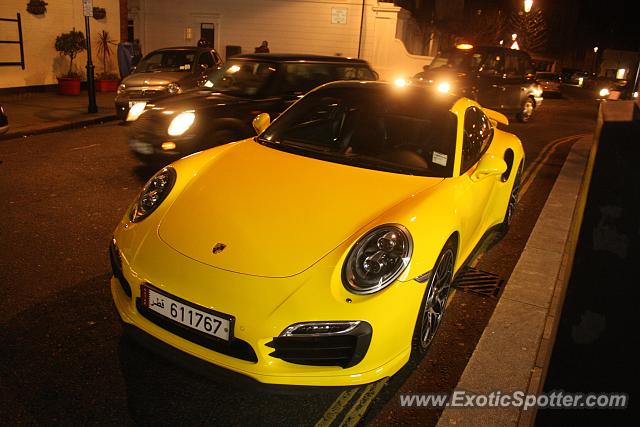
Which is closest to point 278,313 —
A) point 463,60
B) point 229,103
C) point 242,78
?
point 229,103

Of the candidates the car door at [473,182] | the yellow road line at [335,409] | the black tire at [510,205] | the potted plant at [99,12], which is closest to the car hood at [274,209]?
the car door at [473,182]

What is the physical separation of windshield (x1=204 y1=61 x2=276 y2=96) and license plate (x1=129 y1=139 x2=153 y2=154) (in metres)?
1.33

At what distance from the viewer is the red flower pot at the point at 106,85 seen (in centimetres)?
1684

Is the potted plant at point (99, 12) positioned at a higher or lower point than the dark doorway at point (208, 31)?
higher

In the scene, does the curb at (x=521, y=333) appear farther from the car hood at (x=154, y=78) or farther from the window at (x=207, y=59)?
the window at (x=207, y=59)

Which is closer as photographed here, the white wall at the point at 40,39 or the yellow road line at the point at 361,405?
the yellow road line at the point at 361,405

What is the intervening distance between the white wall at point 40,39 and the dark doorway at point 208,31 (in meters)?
8.06

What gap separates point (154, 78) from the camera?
1127cm

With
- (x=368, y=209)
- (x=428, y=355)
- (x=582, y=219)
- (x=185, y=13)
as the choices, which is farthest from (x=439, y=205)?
(x=185, y=13)

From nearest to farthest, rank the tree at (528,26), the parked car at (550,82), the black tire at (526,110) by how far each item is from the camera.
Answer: the black tire at (526,110)
the parked car at (550,82)
the tree at (528,26)

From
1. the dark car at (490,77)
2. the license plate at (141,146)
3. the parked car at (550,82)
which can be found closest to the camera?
the license plate at (141,146)

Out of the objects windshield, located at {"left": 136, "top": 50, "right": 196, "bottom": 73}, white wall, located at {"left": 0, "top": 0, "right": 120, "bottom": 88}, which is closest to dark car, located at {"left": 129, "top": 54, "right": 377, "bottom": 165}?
windshield, located at {"left": 136, "top": 50, "right": 196, "bottom": 73}

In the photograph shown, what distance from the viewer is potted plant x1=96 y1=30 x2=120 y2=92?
666 inches

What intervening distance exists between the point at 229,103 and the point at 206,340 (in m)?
4.72
